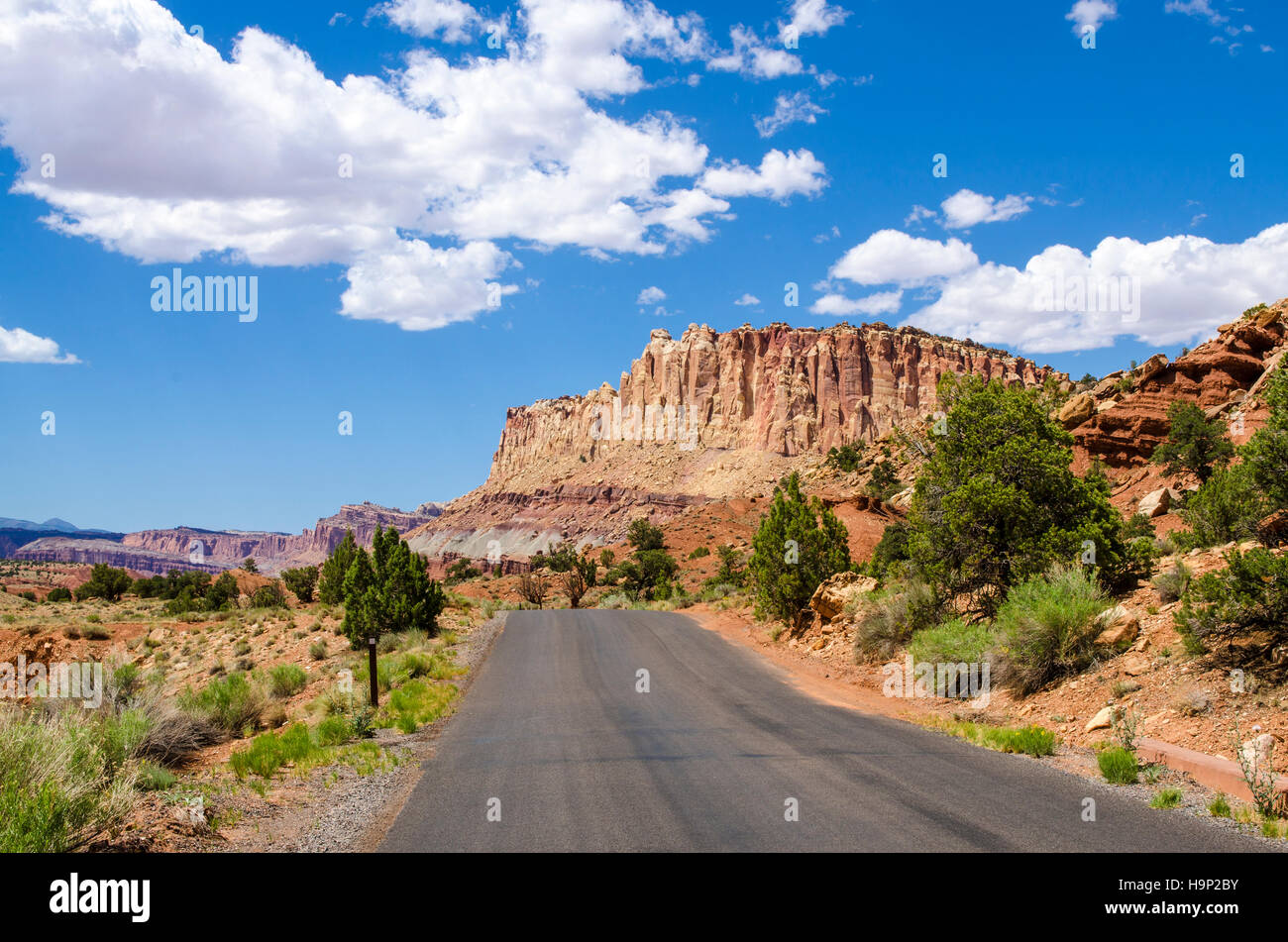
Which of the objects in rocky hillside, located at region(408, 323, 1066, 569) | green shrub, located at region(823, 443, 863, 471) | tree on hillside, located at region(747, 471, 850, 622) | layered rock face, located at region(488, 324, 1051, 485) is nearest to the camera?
tree on hillside, located at region(747, 471, 850, 622)

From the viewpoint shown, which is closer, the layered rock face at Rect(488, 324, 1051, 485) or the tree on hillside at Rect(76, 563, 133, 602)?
the tree on hillside at Rect(76, 563, 133, 602)

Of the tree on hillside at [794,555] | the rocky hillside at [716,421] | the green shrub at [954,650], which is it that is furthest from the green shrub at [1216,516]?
the rocky hillside at [716,421]

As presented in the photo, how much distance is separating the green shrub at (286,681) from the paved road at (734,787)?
617cm

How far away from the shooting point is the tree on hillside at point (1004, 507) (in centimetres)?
1546

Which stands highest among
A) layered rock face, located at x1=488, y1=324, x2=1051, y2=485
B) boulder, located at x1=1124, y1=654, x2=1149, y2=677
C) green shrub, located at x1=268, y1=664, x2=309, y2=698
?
layered rock face, located at x1=488, y1=324, x2=1051, y2=485

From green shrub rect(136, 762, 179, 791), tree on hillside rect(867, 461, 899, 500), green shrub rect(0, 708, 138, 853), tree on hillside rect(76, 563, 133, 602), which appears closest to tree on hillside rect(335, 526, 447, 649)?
green shrub rect(136, 762, 179, 791)

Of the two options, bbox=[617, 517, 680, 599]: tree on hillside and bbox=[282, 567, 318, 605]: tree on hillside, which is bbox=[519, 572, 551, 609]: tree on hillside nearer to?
bbox=[617, 517, 680, 599]: tree on hillside

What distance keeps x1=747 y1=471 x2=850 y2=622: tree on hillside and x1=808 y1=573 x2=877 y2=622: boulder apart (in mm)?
989

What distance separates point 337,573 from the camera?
45188mm

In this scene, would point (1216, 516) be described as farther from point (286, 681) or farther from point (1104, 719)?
point (286, 681)

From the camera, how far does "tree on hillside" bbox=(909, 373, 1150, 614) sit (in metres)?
15.5

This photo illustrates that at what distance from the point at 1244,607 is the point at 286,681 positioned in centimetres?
1924

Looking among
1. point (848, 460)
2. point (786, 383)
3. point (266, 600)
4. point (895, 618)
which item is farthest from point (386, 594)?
point (786, 383)

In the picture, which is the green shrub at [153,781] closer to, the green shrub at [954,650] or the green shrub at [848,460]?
the green shrub at [954,650]
